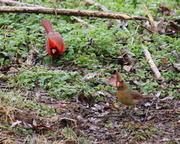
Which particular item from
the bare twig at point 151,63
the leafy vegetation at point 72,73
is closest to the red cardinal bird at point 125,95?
the leafy vegetation at point 72,73

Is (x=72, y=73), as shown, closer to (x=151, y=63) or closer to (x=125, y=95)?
(x=125, y=95)

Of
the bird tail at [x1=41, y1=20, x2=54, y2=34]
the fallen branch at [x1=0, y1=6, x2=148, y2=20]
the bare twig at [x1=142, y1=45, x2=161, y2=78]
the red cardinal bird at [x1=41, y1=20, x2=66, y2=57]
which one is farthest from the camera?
the fallen branch at [x1=0, y1=6, x2=148, y2=20]

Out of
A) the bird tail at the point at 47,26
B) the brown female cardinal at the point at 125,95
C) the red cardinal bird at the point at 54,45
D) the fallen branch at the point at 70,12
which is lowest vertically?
the brown female cardinal at the point at 125,95

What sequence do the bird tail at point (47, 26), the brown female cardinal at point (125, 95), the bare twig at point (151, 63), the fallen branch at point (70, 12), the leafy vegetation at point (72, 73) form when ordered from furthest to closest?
the fallen branch at point (70, 12) → the bird tail at point (47, 26) → the bare twig at point (151, 63) → the brown female cardinal at point (125, 95) → the leafy vegetation at point (72, 73)

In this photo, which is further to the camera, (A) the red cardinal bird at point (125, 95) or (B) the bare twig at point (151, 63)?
(B) the bare twig at point (151, 63)

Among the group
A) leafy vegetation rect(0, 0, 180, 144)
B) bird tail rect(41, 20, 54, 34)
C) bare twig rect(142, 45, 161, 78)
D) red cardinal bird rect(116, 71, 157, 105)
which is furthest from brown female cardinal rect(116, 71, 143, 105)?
bird tail rect(41, 20, 54, 34)

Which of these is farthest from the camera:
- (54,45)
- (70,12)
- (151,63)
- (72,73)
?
(70,12)

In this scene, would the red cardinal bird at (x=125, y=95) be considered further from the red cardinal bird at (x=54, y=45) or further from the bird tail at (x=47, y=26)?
the bird tail at (x=47, y=26)

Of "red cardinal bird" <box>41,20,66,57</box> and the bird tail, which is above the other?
the bird tail

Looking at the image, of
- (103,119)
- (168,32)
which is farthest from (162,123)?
(168,32)

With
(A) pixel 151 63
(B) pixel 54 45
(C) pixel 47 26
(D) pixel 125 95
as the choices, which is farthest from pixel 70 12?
(D) pixel 125 95

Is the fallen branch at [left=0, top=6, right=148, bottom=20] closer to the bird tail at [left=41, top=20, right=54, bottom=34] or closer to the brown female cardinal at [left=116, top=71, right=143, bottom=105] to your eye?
the bird tail at [left=41, top=20, right=54, bottom=34]

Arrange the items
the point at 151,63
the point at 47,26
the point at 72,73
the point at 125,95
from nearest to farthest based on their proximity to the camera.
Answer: the point at 125,95
the point at 72,73
the point at 151,63
the point at 47,26

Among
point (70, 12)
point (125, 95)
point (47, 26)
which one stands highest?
point (70, 12)
